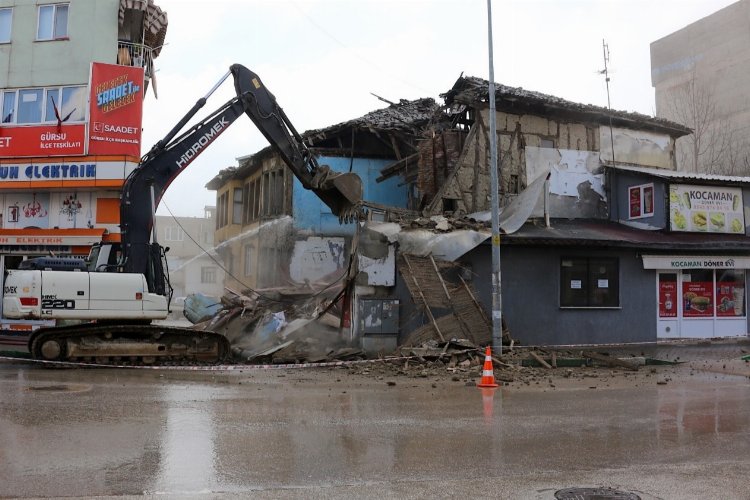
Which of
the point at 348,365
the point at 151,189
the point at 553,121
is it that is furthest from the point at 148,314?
the point at 553,121

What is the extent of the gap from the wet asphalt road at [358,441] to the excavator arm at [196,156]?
12.2ft

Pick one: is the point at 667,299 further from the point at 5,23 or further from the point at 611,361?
the point at 5,23

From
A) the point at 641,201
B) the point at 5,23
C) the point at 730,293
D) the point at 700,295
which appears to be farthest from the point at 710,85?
the point at 5,23

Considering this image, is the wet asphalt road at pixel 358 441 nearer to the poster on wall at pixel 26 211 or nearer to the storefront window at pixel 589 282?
the storefront window at pixel 589 282

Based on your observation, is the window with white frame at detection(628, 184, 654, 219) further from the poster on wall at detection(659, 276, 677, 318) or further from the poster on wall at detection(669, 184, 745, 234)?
the poster on wall at detection(659, 276, 677, 318)

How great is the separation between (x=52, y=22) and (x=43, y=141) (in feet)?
15.9

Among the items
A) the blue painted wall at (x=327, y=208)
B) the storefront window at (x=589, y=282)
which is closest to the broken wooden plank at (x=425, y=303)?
the storefront window at (x=589, y=282)

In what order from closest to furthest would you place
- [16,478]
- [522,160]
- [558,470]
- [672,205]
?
[16,478]
[558,470]
[672,205]
[522,160]

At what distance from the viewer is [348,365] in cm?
1520

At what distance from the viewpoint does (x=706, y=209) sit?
2066cm

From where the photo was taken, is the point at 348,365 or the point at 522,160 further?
the point at 522,160

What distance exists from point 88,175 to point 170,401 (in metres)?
15.2

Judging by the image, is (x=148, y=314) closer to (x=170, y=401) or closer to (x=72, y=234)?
(x=170, y=401)

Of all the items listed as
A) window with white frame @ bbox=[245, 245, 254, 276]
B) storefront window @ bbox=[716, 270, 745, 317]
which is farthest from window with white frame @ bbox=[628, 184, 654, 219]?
window with white frame @ bbox=[245, 245, 254, 276]
